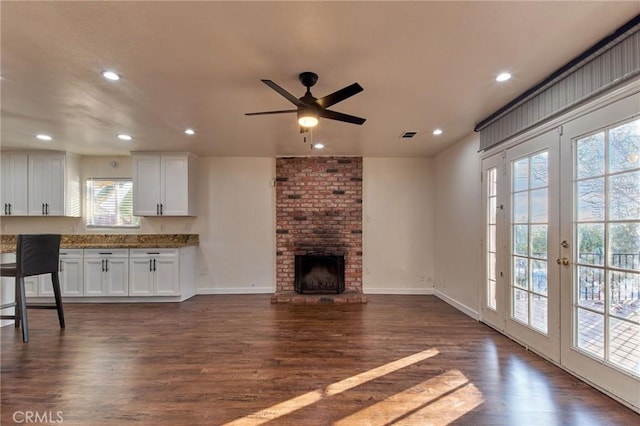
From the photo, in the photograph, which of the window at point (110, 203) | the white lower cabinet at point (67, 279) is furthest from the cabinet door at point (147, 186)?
the white lower cabinet at point (67, 279)

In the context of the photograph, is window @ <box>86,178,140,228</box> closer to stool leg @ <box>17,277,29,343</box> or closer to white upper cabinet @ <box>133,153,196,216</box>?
white upper cabinet @ <box>133,153,196,216</box>

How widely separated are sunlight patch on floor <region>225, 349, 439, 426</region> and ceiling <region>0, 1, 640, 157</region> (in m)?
2.50

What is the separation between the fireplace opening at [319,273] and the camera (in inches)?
210

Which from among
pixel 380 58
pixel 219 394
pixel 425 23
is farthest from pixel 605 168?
pixel 219 394

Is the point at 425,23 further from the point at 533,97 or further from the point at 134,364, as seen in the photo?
the point at 134,364

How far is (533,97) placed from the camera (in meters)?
2.85

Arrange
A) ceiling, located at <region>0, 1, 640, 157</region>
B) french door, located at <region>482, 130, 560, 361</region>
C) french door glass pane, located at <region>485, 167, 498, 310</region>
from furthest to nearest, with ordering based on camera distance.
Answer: french door glass pane, located at <region>485, 167, 498, 310</region>
french door, located at <region>482, 130, 560, 361</region>
ceiling, located at <region>0, 1, 640, 157</region>

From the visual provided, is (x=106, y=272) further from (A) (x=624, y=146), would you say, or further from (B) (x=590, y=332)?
(A) (x=624, y=146)

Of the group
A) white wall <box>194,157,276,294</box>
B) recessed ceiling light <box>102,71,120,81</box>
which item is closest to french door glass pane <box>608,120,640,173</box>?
recessed ceiling light <box>102,71,120,81</box>

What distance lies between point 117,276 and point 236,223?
6.84ft

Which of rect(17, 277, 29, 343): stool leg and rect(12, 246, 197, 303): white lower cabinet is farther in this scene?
rect(12, 246, 197, 303): white lower cabinet

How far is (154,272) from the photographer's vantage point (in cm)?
494

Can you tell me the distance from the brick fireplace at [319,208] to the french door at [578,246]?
2.57 m

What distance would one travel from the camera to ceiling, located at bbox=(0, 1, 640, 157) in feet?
5.76
